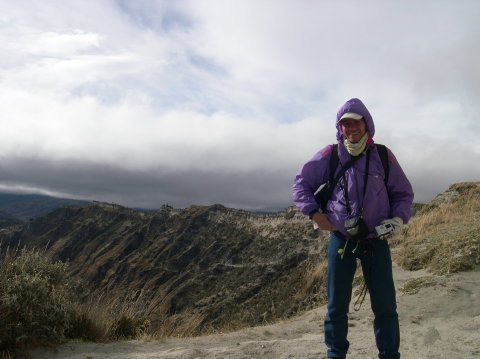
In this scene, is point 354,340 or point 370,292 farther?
point 354,340

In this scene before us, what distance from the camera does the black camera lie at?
3.34 meters

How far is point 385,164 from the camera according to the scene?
3.51 metres

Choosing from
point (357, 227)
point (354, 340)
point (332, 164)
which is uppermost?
point (332, 164)

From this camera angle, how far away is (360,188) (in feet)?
11.3

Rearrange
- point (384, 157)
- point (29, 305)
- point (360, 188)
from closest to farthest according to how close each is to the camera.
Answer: point (360, 188)
point (384, 157)
point (29, 305)

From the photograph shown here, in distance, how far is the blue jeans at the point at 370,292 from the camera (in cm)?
338

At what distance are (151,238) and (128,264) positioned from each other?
38.3 ft

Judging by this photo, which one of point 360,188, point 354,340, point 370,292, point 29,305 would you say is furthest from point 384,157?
point 29,305

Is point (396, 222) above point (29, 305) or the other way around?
above

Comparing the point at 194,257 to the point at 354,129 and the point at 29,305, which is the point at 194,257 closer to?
the point at 29,305

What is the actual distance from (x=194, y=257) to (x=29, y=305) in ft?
263

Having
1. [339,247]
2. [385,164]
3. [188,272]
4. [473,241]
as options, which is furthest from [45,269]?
[188,272]

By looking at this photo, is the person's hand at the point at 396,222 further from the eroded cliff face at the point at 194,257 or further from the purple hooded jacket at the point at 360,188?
the eroded cliff face at the point at 194,257

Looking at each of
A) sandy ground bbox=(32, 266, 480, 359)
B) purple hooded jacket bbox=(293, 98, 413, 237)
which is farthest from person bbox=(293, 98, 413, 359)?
sandy ground bbox=(32, 266, 480, 359)
